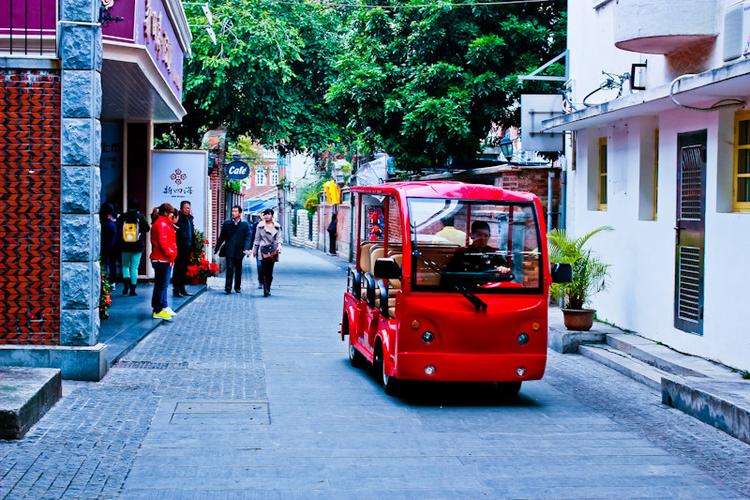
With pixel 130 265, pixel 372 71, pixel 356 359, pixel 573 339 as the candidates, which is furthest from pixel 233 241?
pixel 356 359

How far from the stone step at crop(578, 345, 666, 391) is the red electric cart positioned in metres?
1.79

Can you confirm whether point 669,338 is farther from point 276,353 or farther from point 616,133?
point 276,353

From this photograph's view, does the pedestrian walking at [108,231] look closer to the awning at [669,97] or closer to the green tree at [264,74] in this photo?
the green tree at [264,74]

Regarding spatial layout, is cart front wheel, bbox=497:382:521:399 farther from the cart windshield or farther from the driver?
the driver

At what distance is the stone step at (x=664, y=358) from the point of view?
10943 millimetres

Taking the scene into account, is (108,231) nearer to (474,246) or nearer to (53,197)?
(53,197)

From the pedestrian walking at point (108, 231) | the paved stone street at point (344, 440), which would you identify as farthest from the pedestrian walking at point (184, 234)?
the paved stone street at point (344, 440)

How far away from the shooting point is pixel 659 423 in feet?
29.8

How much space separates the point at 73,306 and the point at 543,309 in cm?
456

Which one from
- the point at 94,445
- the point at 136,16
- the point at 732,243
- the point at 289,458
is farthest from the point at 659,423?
the point at 136,16

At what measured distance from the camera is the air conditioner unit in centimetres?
1043

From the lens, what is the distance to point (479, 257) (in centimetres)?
1011

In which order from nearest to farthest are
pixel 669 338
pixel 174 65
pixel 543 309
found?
pixel 543 309 < pixel 669 338 < pixel 174 65

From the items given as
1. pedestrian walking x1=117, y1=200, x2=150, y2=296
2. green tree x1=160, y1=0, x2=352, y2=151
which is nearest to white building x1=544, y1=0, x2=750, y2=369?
pedestrian walking x1=117, y1=200, x2=150, y2=296
